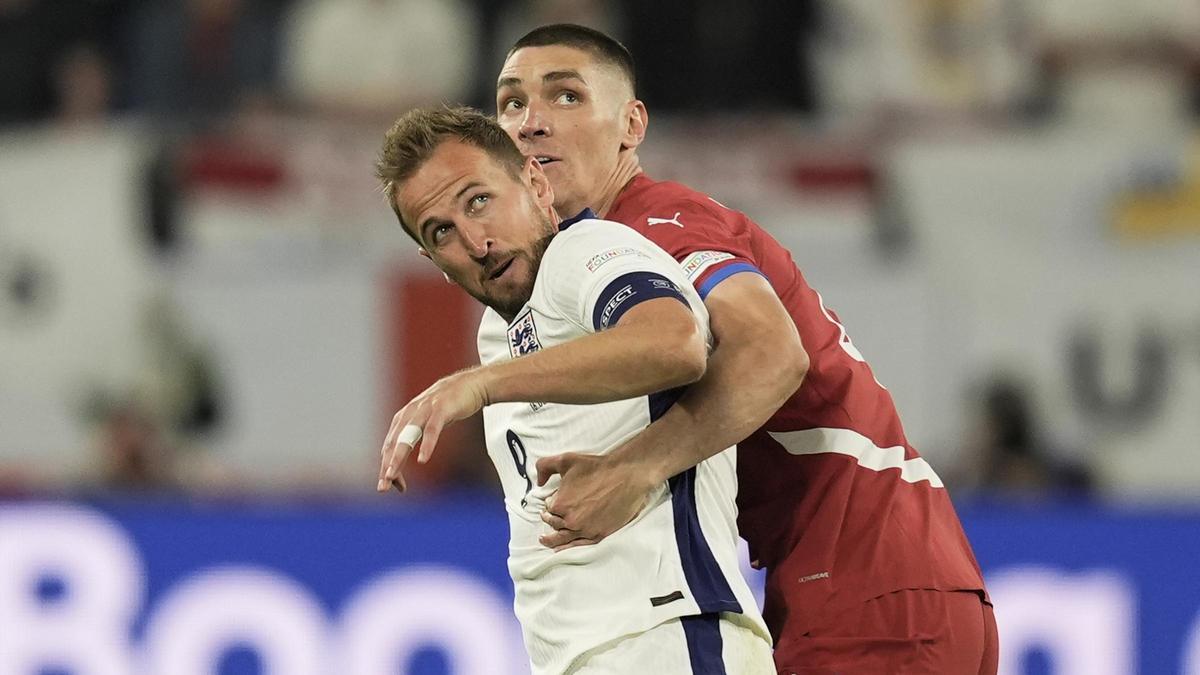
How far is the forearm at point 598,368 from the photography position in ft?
10.7

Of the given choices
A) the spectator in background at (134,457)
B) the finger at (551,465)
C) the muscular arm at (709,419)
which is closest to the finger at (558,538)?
the muscular arm at (709,419)

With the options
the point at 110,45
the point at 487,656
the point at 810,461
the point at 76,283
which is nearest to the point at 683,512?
the point at 810,461

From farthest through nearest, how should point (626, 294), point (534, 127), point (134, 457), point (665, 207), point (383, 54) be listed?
1. point (383, 54)
2. point (134, 457)
3. point (534, 127)
4. point (665, 207)
5. point (626, 294)

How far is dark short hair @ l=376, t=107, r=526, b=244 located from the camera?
3641mm

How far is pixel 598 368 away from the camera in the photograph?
10.8 ft

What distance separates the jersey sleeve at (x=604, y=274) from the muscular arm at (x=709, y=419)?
0.55 feet

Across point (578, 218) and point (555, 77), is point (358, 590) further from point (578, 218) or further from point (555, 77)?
point (578, 218)

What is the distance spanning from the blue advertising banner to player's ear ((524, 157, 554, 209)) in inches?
133

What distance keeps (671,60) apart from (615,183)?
638 centimetres

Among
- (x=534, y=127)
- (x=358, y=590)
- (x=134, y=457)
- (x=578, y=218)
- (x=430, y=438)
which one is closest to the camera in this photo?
(x=430, y=438)

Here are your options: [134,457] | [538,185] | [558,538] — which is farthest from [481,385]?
[134,457]

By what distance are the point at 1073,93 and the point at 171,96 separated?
4.84 m

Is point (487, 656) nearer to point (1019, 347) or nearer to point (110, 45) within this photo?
point (1019, 347)

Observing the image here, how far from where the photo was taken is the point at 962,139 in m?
10.2
